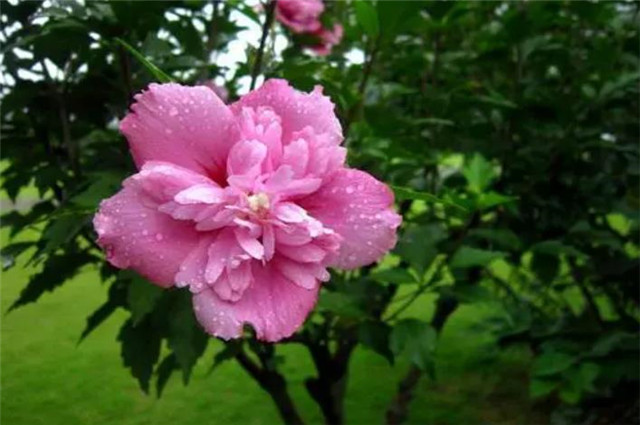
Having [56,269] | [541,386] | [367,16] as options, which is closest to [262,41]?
[367,16]

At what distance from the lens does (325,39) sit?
4.35ft

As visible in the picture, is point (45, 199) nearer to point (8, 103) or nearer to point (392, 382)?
point (8, 103)

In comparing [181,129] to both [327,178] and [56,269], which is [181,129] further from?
[56,269]

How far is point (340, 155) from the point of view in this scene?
447 mm

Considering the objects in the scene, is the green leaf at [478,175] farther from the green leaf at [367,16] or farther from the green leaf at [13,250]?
the green leaf at [13,250]

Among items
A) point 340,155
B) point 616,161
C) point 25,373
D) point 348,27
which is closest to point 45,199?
point 25,373

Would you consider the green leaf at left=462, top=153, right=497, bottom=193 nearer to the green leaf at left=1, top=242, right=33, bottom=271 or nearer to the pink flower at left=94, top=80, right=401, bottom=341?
the green leaf at left=1, top=242, right=33, bottom=271

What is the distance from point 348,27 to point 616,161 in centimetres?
72

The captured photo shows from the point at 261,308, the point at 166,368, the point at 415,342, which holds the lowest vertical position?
the point at 166,368

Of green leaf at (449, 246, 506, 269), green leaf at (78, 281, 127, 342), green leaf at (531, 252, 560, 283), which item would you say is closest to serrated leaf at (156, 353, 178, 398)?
green leaf at (78, 281, 127, 342)

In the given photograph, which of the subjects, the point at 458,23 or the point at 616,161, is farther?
the point at 458,23

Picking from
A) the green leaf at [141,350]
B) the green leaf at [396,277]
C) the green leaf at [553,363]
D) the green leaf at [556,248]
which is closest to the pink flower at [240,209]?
the green leaf at [141,350]

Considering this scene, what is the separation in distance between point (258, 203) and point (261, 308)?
54mm

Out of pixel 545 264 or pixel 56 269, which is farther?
pixel 545 264
